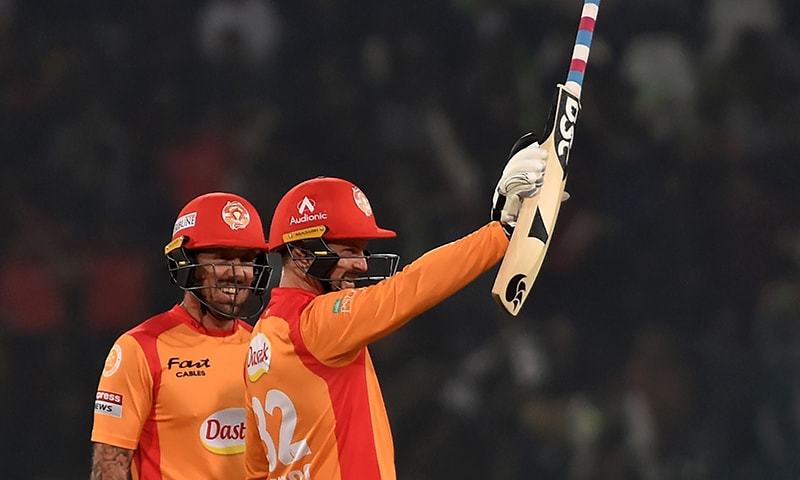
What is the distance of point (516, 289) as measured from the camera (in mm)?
2811

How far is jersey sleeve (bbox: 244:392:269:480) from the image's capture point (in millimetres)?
3076

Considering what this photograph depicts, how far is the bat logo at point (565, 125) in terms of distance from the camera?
2947 mm

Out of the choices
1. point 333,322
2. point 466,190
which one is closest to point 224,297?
point 333,322

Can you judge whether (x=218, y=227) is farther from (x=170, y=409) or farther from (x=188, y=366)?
(x=170, y=409)

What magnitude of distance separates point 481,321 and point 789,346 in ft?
4.80

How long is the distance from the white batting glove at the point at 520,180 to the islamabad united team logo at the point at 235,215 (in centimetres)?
99

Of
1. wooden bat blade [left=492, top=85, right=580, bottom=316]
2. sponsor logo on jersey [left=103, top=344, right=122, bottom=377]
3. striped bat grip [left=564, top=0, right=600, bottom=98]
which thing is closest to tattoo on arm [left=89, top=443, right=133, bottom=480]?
sponsor logo on jersey [left=103, top=344, right=122, bottom=377]

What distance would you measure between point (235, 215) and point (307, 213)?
569 mm

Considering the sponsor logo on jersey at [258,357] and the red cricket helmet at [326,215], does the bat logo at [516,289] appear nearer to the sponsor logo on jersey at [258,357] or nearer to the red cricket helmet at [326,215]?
the red cricket helmet at [326,215]

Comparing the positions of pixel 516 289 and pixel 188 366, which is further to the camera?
pixel 188 366

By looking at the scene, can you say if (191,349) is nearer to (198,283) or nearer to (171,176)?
(198,283)


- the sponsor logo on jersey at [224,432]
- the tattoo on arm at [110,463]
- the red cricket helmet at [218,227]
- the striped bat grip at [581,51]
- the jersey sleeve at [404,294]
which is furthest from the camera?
the red cricket helmet at [218,227]

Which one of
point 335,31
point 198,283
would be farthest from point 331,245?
point 335,31

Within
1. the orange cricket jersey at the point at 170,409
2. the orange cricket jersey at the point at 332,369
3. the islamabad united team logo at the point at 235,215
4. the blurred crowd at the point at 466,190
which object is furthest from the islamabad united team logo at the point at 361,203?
the blurred crowd at the point at 466,190
